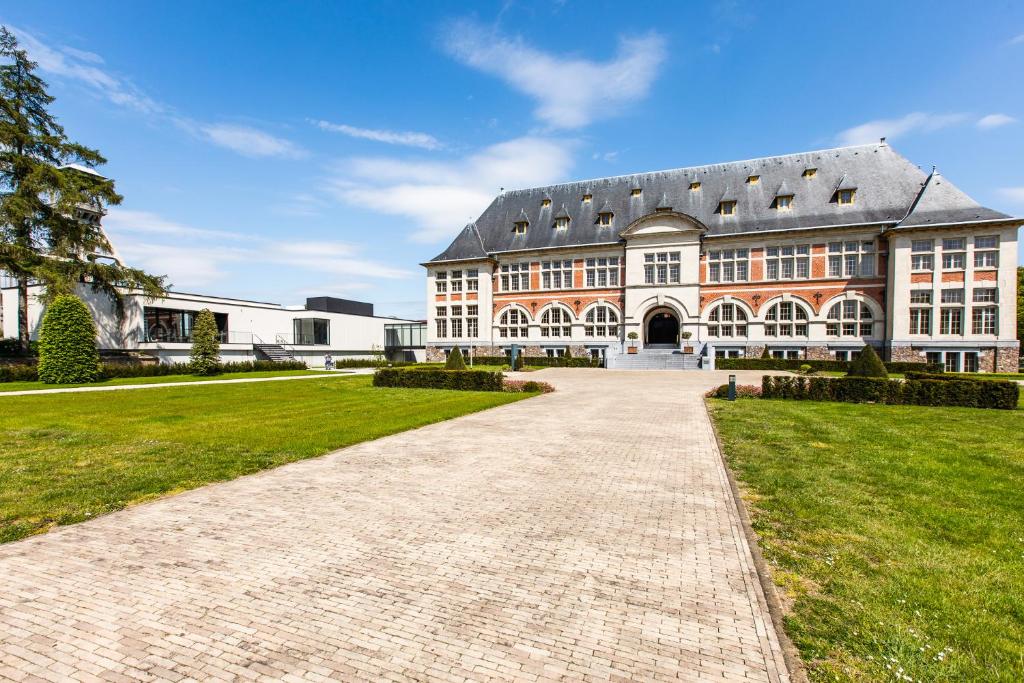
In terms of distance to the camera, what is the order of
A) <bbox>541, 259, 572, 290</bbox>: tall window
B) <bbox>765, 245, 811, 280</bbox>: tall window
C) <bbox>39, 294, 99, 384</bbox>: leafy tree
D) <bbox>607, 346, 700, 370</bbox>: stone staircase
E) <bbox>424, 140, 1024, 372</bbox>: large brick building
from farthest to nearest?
<bbox>541, 259, 572, 290</bbox>: tall window, <bbox>765, 245, 811, 280</bbox>: tall window, <bbox>607, 346, 700, 370</bbox>: stone staircase, <bbox>424, 140, 1024, 372</bbox>: large brick building, <bbox>39, 294, 99, 384</bbox>: leafy tree

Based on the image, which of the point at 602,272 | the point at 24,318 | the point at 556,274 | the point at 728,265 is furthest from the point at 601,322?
the point at 24,318

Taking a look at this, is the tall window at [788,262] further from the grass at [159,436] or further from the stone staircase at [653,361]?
the grass at [159,436]

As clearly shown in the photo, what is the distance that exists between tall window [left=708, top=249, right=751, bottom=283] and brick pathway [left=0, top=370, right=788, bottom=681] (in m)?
35.3

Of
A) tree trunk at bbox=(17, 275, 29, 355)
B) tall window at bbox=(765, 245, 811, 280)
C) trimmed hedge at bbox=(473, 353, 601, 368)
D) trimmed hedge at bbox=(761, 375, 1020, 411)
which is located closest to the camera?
trimmed hedge at bbox=(761, 375, 1020, 411)

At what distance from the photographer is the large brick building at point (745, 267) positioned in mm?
32000

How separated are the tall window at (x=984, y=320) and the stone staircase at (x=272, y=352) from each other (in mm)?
51600

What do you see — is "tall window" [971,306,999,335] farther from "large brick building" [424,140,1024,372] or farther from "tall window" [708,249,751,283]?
"tall window" [708,249,751,283]

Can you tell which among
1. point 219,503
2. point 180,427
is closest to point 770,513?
point 219,503

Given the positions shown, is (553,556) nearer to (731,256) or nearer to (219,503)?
(219,503)

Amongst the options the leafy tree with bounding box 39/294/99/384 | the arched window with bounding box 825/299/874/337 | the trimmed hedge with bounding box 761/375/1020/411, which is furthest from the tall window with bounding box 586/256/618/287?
the leafy tree with bounding box 39/294/99/384

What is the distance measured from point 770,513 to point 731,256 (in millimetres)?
37186

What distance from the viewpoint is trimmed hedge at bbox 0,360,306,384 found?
2456 cm

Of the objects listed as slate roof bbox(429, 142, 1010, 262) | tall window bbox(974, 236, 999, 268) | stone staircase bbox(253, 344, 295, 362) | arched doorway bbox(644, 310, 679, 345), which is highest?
slate roof bbox(429, 142, 1010, 262)

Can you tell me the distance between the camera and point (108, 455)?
334 inches
